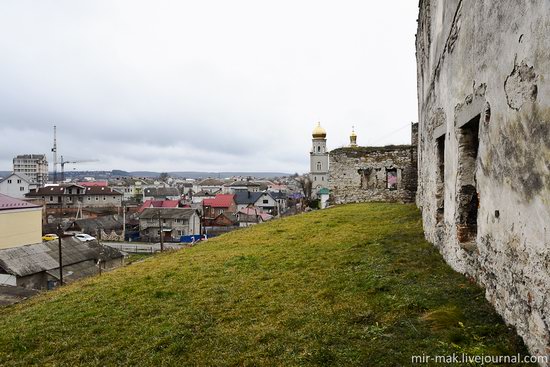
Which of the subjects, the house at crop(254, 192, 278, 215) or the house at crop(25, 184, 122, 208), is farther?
the house at crop(254, 192, 278, 215)

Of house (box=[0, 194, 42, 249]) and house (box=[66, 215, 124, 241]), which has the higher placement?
house (box=[0, 194, 42, 249])

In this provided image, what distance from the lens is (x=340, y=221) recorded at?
46.7 feet

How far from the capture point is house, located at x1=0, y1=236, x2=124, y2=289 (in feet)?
68.9

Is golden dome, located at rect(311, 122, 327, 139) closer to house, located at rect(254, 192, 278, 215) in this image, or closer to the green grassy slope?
house, located at rect(254, 192, 278, 215)

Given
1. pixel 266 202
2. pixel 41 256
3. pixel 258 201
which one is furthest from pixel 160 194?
pixel 41 256

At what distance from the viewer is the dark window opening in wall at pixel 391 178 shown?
68.4ft

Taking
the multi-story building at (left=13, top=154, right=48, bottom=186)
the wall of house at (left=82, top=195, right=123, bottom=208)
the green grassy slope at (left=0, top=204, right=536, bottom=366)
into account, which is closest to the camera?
the green grassy slope at (left=0, top=204, right=536, bottom=366)

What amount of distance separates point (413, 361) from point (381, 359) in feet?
1.00

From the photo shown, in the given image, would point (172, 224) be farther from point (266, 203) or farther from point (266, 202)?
point (266, 202)

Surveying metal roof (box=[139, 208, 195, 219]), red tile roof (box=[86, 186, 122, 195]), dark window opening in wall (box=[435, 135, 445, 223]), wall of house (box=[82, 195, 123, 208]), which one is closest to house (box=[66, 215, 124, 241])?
metal roof (box=[139, 208, 195, 219])

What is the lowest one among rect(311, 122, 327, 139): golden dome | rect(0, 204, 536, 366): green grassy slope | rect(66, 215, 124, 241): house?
rect(66, 215, 124, 241): house

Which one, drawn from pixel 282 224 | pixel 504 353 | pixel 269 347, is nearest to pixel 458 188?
pixel 504 353

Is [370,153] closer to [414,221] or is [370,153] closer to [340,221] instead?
[340,221]

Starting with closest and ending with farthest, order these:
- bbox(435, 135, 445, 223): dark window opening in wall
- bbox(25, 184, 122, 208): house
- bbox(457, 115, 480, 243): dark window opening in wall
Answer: bbox(457, 115, 480, 243): dark window opening in wall < bbox(435, 135, 445, 223): dark window opening in wall < bbox(25, 184, 122, 208): house
